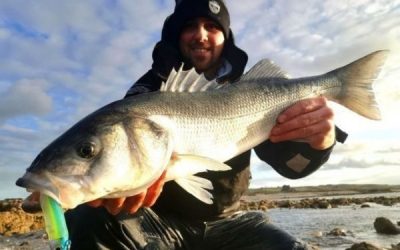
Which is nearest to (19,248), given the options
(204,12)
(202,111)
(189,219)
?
(189,219)

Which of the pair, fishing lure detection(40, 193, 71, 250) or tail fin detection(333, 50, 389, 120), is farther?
tail fin detection(333, 50, 389, 120)

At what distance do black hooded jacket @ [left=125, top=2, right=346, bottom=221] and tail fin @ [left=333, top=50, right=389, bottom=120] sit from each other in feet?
1.62

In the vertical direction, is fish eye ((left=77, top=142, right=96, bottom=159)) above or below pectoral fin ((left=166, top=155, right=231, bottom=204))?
above

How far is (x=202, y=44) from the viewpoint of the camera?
6.29 m

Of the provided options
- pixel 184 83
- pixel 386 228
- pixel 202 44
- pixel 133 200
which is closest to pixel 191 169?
pixel 133 200

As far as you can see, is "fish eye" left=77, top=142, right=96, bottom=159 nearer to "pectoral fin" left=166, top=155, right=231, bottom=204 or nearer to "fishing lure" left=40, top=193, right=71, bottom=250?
"fishing lure" left=40, top=193, right=71, bottom=250

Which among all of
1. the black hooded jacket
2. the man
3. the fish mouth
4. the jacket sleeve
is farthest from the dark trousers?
the fish mouth

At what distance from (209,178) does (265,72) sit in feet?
5.17

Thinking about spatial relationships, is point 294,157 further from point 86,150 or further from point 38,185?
point 38,185

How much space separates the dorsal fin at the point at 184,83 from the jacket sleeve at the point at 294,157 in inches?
63.3

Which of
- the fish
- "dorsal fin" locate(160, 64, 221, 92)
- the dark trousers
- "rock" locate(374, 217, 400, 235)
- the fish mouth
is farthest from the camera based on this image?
"rock" locate(374, 217, 400, 235)

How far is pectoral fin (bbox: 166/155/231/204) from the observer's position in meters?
3.79

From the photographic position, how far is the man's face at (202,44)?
6.30m

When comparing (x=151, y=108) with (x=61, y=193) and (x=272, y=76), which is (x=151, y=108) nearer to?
(x=61, y=193)
